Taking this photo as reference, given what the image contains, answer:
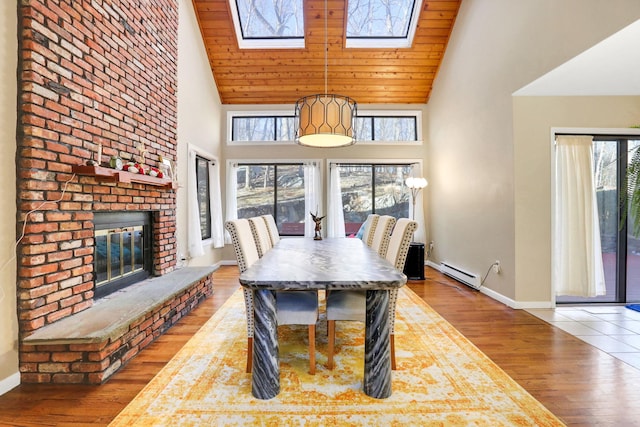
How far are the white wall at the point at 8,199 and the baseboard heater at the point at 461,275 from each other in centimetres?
437

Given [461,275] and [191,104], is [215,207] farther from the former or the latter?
[461,275]

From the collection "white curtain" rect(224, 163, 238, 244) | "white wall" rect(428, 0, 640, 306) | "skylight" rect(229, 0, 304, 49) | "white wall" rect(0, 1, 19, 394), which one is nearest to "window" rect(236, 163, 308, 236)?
"white curtain" rect(224, 163, 238, 244)

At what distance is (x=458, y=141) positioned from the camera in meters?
4.62

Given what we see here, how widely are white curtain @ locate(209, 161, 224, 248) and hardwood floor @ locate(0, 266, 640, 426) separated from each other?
87.4 inches

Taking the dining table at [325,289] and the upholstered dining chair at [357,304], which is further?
the upholstered dining chair at [357,304]

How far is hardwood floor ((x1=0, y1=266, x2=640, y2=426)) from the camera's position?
5.43 feet

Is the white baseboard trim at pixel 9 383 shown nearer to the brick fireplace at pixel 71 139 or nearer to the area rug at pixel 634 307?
the brick fireplace at pixel 71 139

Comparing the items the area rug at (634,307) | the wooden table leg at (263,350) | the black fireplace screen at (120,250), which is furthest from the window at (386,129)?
the wooden table leg at (263,350)

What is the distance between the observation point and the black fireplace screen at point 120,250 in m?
2.61

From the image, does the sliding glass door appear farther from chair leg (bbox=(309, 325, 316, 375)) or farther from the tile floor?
chair leg (bbox=(309, 325, 316, 375))

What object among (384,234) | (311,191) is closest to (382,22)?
(311,191)

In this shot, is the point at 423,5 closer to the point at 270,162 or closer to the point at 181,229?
the point at 270,162

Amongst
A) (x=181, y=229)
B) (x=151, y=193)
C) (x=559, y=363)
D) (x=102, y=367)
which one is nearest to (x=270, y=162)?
(x=181, y=229)

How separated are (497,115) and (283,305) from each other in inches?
127
